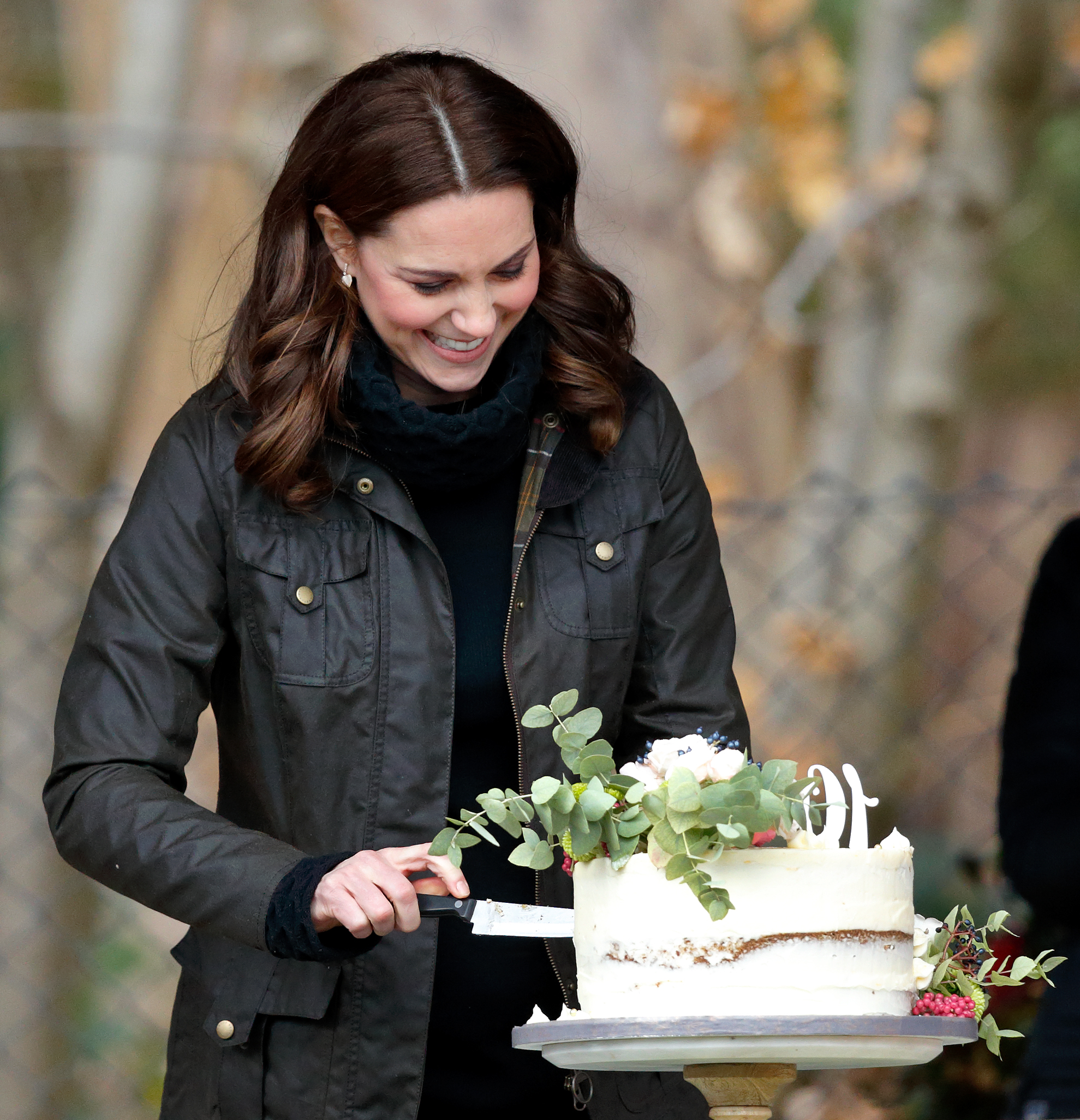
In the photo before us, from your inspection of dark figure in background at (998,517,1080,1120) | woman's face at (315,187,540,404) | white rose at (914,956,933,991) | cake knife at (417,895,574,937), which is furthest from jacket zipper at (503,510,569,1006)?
dark figure in background at (998,517,1080,1120)

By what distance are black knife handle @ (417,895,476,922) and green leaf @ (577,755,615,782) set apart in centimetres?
23

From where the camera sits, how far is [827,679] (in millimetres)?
4809

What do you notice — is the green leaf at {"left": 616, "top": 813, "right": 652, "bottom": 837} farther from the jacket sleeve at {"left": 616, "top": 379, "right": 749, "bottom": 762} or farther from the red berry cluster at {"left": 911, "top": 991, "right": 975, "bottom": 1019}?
the jacket sleeve at {"left": 616, "top": 379, "right": 749, "bottom": 762}

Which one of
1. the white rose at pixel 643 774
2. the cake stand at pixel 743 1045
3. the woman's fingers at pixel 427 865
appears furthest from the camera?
the woman's fingers at pixel 427 865

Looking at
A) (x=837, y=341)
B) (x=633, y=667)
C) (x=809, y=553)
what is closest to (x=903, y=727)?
(x=809, y=553)

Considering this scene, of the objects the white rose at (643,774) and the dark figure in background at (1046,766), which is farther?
the dark figure in background at (1046,766)

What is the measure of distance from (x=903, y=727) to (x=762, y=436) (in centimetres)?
→ 144

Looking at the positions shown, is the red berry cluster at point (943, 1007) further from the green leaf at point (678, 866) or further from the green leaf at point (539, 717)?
the green leaf at point (539, 717)

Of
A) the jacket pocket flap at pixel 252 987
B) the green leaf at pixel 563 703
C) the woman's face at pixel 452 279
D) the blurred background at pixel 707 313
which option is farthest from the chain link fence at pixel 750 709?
the green leaf at pixel 563 703

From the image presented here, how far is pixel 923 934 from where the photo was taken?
162 cm

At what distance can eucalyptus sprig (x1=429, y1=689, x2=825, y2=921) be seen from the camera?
144cm

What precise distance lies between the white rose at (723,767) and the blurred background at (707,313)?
202 centimetres

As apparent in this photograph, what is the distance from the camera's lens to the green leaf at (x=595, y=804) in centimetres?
148

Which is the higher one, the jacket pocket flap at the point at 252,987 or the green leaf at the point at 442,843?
the green leaf at the point at 442,843
